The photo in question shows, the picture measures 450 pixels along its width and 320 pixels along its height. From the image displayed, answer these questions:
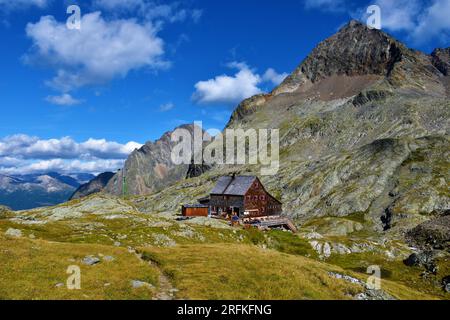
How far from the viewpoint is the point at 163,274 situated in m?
38.9

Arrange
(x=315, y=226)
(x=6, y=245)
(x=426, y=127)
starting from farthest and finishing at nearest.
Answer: (x=426, y=127), (x=315, y=226), (x=6, y=245)

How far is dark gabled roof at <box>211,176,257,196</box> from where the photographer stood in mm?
115938

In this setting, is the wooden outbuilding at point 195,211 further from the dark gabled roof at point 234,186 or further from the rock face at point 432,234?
the rock face at point 432,234

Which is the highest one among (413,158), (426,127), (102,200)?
(426,127)

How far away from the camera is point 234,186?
11888cm

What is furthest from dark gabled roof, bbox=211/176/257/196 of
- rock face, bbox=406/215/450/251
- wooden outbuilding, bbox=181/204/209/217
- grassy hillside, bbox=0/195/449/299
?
grassy hillside, bbox=0/195/449/299

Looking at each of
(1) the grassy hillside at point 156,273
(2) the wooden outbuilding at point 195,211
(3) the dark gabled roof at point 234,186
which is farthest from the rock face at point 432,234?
(2) the wooden outbuilding at point 195,211

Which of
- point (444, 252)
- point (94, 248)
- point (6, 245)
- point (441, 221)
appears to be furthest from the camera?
point (441, 221)

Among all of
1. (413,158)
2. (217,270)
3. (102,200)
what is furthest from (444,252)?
(102,200)

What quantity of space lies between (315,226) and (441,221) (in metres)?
38.9

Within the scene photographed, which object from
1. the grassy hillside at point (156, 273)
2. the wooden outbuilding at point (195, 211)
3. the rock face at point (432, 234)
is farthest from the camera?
the wooden outbuilding at point (195, 211)

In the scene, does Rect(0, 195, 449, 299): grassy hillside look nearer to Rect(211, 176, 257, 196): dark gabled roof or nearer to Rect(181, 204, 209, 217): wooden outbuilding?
Rect(181, 204, 209, 217): wooden outbuilding

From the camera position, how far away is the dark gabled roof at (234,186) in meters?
116

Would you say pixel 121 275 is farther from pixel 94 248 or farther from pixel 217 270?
pixel 94 248
